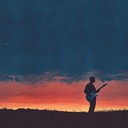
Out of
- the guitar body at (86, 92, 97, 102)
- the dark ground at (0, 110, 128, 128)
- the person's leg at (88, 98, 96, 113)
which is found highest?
the guitar body at (86, 92, 97, 102)

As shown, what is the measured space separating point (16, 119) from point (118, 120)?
459 cm

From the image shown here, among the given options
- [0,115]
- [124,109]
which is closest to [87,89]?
[124,109]

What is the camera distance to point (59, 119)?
62.3ft

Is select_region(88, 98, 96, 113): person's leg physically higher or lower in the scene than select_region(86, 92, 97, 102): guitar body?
lower

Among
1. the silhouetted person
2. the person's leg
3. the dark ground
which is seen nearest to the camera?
the dark ground

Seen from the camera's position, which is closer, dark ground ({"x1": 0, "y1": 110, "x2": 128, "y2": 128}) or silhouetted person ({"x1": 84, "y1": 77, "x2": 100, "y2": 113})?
dark ground ({"x1": 0, "y1": 110, "x2": 128, "y2": 128})

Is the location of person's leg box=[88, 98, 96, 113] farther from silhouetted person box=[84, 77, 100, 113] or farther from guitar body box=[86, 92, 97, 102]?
guitar body box=[86, 92, 97, 102]

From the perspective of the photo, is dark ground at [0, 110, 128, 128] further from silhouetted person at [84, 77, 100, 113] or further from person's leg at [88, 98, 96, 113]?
silhouetted person at [84, 77, 100, 113]

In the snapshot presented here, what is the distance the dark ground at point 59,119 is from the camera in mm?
17859

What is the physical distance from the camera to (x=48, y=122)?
18359mm

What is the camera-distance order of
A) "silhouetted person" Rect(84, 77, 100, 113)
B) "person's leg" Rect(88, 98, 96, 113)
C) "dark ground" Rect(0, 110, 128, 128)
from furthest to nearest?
"silhouetted person" Rect(84, 77, 100, 113) → "person's leg" Rect(88, 98, 96, 113) → "dark ground" Rect(0, 110, 128, 128)

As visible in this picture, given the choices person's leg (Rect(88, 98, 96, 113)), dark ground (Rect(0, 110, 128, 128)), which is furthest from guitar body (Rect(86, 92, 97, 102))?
dark ground (Rect(0, 110, 128, 128))

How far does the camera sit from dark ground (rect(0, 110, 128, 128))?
58.6 feet

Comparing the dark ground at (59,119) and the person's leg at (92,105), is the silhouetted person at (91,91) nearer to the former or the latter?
the person's leg at (92,105)
